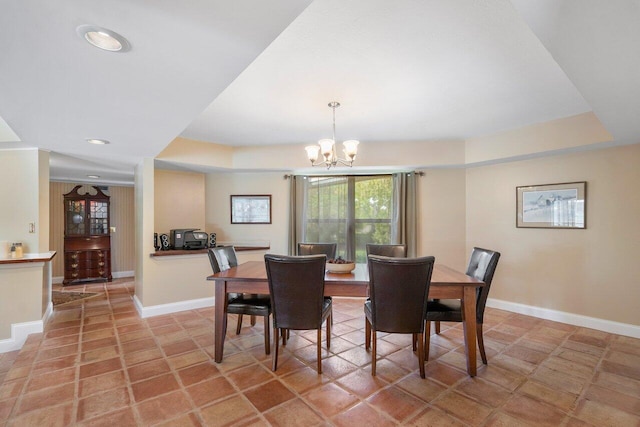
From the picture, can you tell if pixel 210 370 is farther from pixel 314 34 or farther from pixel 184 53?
pixel 314 34

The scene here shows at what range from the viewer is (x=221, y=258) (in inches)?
125

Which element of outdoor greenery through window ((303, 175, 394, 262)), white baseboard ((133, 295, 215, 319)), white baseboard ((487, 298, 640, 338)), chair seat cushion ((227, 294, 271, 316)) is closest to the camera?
chair seat cushion ((227, 294, 271, 316))

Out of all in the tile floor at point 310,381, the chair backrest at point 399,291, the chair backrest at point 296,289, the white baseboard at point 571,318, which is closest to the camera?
the tile floor at point 310,381

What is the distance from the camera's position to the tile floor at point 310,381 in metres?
1.84

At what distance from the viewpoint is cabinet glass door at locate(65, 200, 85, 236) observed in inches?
211

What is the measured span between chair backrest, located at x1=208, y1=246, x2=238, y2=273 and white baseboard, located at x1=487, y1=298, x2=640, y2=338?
3.67 metres

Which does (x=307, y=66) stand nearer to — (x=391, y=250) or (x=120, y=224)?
(x=391, y=250)

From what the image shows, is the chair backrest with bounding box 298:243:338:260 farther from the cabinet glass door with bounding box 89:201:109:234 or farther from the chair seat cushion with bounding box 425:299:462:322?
the cabinet glass door with bounding box 89:201:109:234

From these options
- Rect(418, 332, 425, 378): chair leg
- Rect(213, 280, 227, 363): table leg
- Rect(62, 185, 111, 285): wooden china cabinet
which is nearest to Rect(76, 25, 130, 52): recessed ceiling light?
Rect(213, 280, 227, 363): table leg

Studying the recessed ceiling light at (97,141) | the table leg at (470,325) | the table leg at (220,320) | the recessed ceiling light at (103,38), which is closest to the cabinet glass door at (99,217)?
the recessed ceiling light at (97,141)

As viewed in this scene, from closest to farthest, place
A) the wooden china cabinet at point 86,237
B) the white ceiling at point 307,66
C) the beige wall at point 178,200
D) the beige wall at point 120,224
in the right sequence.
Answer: the white ceiling at point 307,66
the beige wall at point 178,200
the wooden china cabinet at point 86,237
the beige wall at point 120,224

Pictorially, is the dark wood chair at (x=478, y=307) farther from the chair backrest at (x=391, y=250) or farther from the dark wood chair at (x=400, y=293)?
the chair backrest at (x=391, y=250)

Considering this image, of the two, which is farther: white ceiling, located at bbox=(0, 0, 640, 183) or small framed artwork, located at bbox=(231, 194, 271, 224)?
small framed artwork, located at bbox=(231, 194, 271, 224)

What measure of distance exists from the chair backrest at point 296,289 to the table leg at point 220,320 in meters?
0.50
